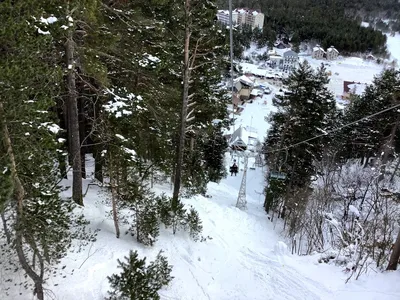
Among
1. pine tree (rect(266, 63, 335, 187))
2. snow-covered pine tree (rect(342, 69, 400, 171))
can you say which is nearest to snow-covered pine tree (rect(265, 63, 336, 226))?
pine tree (rect(266, 63, 335, 187))

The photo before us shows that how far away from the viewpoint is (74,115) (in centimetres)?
886

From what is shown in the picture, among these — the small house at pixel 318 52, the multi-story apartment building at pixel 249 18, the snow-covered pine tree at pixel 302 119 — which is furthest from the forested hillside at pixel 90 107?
the multi-story apartment building at pixel 249 18

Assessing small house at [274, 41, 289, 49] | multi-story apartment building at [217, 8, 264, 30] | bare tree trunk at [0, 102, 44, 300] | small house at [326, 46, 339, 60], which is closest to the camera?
bare tree trunk at [0, 102, 44, 300]

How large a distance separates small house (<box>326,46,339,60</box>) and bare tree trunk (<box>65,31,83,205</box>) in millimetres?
112654

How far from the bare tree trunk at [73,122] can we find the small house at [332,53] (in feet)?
370

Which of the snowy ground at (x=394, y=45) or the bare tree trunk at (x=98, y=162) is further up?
A: the snowy ground at (x=394, y=45)

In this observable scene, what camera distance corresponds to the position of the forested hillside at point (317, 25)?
11238 cm

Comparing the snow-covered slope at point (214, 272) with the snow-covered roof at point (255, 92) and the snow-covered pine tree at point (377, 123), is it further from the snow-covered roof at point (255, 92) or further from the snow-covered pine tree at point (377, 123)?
the snow-covered roof at point (255, 92)

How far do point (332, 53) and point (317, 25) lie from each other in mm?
15863

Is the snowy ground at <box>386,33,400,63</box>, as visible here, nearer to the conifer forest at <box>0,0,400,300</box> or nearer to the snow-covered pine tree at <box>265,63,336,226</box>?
the conifer forest at <box>0,0,400,300</box>

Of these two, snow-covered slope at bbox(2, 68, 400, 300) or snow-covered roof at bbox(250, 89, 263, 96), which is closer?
snow-covered slope at bbox(2, 68, 400, 300)

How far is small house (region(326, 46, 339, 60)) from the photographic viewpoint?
107125 mm

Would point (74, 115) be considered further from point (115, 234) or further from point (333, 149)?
point (333, 149)

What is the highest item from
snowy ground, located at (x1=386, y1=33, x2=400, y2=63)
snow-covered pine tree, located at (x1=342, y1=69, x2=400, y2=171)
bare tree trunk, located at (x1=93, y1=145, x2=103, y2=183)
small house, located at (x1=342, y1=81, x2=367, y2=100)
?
snowy ground, located at (x1=386, y1=33, x2=400, y2=63)
